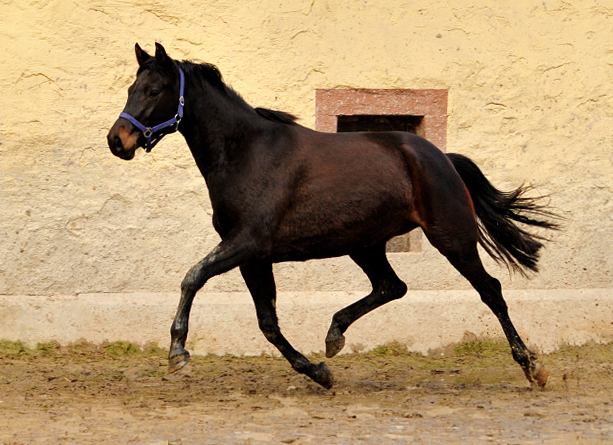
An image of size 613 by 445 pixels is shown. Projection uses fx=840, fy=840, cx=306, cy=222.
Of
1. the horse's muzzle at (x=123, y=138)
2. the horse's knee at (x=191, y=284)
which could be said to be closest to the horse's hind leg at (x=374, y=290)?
the horse's knee at (x=191, y=284)

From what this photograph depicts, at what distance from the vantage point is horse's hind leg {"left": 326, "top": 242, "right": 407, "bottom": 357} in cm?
548

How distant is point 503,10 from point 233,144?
10.4 feet

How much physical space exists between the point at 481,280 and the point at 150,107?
7.67 feet

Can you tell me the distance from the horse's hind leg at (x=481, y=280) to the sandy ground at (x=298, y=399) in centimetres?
16

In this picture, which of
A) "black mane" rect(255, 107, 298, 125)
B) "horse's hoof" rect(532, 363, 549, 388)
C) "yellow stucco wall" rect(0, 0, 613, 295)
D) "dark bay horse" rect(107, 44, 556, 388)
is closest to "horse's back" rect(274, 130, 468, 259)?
"dark bay horse" rect(107, 44, 556, 388)

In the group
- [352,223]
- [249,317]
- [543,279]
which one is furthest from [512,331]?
[249,317]

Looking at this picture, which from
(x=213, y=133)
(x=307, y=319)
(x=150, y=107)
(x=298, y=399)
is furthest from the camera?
(x=307, y=319)

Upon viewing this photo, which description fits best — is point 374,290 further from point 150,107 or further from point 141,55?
point 141,55

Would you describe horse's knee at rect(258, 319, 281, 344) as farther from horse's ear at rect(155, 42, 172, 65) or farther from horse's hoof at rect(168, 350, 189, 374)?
horse's ear at rect(155, 42, 172, 65)

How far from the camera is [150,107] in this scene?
4.78 meters

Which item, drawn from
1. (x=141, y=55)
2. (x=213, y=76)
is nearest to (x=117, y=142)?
(x=141, y=55)

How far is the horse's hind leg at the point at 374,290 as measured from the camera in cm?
548

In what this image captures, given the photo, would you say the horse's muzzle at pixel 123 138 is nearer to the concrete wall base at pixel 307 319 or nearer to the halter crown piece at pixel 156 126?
the halter crown piece at pixel 156 126

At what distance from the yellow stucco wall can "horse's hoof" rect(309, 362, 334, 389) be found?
161 centimetres
